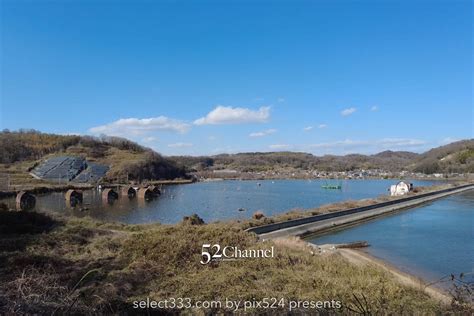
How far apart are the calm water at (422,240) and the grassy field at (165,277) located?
23.6 feet

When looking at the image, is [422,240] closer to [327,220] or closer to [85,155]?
[327,220]

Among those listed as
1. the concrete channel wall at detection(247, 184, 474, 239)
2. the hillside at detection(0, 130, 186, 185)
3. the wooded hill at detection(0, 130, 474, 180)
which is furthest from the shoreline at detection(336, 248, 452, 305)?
the wooded hill at detection(0, 130, 474, 180)

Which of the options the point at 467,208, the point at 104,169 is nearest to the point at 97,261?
the point at 467,208

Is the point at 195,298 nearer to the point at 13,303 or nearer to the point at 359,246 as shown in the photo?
the point at 13,303

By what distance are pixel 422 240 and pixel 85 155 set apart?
101m

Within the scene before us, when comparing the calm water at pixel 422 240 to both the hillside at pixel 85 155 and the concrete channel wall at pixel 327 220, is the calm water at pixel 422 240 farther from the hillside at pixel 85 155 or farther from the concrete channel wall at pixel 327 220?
the hillside at pixel 85 155

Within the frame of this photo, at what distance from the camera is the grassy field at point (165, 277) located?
531 cm

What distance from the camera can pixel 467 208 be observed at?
46750mm

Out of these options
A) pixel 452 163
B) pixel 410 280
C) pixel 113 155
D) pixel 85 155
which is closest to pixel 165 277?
pixel 410 280

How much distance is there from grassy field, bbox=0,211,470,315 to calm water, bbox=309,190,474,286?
719cm

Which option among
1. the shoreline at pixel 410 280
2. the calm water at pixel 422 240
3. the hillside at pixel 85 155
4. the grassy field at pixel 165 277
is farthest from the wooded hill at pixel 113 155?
the grassy field at pixel 165 277

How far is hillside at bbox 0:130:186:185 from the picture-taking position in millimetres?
97019

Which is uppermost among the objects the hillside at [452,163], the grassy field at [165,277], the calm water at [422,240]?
the hillside at [452,163]

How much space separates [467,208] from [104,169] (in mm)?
82375
